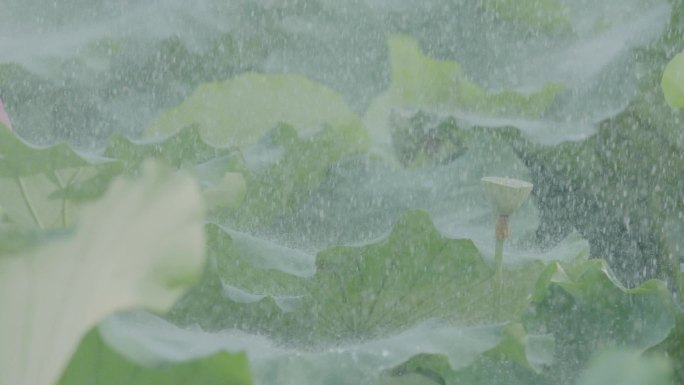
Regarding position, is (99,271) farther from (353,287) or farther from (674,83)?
(674,83)

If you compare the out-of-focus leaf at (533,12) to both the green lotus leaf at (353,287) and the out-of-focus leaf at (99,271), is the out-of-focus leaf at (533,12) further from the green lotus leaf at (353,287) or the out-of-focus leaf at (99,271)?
the out-of-focus leaf at (99,271)

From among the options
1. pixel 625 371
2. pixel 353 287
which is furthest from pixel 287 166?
pixel 625 371

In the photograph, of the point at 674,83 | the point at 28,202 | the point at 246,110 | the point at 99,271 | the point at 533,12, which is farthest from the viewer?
the point at 533,12

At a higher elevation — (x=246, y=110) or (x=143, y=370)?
(x=143, y=370)

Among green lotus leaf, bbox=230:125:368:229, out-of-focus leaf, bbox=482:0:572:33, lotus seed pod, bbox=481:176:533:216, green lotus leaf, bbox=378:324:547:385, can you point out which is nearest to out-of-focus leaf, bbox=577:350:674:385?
green lotus leaf, bbox=378:324:547:385

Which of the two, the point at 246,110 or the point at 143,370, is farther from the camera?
the point at 246,110

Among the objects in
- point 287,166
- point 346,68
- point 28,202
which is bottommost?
point 346,68
